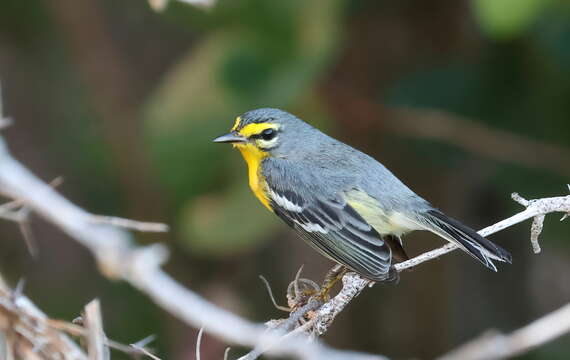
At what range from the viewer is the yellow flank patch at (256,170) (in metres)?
3.33

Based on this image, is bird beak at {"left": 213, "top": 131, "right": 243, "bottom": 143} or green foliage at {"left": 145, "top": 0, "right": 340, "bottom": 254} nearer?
bird beak at {"left": 213, "top": 131, "right": 243, "bottom": 143}

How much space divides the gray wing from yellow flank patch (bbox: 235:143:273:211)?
0.06 meters

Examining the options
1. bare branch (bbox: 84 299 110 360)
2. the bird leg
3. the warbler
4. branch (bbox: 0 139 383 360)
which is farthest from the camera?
the warbler

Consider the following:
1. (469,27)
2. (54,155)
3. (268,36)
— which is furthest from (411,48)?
(54,155)

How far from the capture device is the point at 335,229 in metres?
3.06

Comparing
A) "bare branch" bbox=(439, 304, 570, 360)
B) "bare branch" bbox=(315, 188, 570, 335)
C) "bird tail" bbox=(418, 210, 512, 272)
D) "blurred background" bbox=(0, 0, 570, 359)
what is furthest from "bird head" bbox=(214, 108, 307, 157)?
"bare branch" bbox=(439, 304, 570, 360)

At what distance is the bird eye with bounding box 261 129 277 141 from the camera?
3.37 meters

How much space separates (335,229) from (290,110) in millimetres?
1276

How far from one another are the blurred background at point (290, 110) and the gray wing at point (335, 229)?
0.85 m

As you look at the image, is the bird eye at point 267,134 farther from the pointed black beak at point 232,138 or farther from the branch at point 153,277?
the branch at point 153,277

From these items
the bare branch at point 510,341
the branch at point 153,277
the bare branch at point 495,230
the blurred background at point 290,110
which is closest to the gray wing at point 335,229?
the bare branch at point 495,230

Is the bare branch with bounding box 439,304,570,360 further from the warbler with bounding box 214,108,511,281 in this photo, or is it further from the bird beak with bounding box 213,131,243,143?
the bird beak with bounding box 213,131,243,143

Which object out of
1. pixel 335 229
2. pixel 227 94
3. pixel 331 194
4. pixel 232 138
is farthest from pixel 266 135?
pixel 227 94

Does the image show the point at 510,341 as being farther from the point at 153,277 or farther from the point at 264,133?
the point at 264,133
